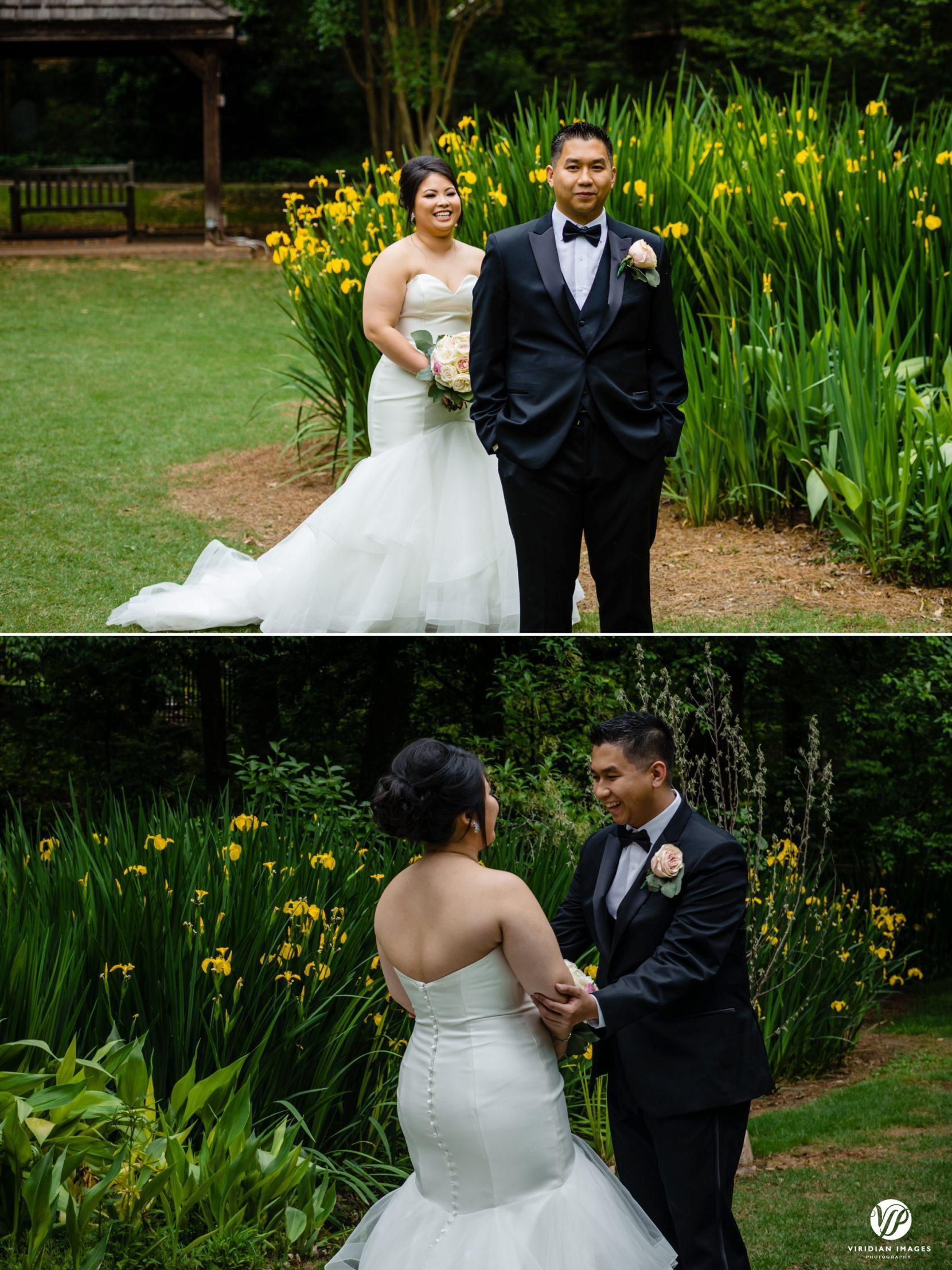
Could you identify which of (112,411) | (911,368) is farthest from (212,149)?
(911,368)

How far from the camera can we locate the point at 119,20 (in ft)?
63.8

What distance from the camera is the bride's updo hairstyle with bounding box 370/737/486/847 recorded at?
2.87 m

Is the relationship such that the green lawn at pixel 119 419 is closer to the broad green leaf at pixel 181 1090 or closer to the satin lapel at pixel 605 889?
the satin lapel at pixel 605 889

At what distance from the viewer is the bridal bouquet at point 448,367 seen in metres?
4.88

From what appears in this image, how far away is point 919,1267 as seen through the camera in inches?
161

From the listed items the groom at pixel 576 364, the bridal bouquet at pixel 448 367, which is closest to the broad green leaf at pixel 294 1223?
the groom at pixel 576 364

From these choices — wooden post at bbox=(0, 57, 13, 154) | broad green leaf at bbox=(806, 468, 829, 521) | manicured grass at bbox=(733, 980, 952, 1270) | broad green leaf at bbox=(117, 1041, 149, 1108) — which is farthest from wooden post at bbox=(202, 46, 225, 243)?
broad green leaf at bbox=(117, 1041, 149, 1108)

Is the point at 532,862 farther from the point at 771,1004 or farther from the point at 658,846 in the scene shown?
the point at 658,846

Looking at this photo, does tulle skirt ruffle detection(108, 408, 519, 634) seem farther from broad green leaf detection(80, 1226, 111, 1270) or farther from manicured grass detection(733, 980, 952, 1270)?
broad green leaf detection(80, 1226, 111, 1270)

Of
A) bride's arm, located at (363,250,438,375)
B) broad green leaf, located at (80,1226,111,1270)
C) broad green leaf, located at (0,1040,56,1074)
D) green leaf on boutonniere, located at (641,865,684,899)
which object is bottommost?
broad green leaf, located at (80,1226,111,1270)

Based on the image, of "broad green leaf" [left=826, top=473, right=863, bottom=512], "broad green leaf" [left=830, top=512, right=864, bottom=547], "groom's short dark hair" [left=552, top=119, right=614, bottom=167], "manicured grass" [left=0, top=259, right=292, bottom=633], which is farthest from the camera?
"manicured grass" [left=0, top=259, right=292, bottom=633]

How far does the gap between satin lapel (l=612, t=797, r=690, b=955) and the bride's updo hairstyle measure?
621 millimetres

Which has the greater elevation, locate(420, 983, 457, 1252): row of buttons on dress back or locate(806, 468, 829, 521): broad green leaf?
locate(806, 468, 829, 521): broad green leaf

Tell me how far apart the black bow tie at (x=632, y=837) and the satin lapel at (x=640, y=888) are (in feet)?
0.10
